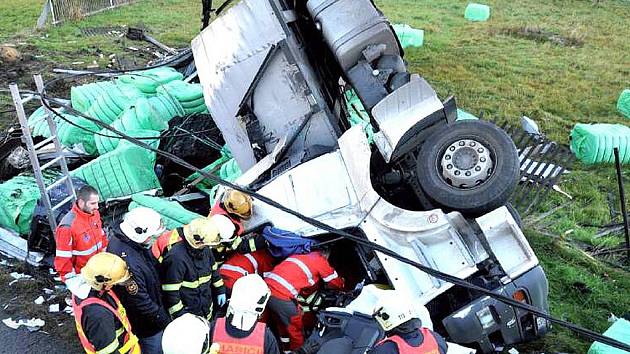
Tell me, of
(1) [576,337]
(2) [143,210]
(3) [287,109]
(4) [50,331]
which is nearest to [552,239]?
(1) [576,337]

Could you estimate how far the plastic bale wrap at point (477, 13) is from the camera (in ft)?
51.9

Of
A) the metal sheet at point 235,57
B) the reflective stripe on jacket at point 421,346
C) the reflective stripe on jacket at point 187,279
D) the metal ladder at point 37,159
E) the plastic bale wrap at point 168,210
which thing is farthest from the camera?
the plastic bale wrap at point 168,210

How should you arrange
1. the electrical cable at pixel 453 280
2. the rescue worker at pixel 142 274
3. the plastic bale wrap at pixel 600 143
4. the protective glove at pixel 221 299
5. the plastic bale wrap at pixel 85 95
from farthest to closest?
the plastic bale wrap at pixel 600 143, the plastic bale wrap at pixel 85 95, the protective glove at pixel 221 299, the rescue worker at pixel 142 274, the electrical cable at pixel 453 280

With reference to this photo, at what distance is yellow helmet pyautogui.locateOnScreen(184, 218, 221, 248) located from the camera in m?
3.97

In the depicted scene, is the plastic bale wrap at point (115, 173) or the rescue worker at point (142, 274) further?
the plastic bale wrap at point (115, 173)

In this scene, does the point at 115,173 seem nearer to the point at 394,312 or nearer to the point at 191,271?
the point at 191,271

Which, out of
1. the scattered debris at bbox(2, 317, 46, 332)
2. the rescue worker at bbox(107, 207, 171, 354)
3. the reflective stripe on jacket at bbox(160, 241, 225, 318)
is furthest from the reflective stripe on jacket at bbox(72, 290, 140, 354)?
the scattered debris at bbox(2, 317, 46, 332)

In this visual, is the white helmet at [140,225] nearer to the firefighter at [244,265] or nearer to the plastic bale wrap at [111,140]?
the firefighter at [244,265]

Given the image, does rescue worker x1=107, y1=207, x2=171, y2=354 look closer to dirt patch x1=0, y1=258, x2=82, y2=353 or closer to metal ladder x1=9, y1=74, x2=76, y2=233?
dirt patch x1=0, y1=258, x2=82, y2=353

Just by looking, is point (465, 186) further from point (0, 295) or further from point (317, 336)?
point (0, 295)

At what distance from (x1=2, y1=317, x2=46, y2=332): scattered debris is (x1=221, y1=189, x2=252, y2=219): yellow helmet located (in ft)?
5.88

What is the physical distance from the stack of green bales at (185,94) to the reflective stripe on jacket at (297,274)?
395 centimetres

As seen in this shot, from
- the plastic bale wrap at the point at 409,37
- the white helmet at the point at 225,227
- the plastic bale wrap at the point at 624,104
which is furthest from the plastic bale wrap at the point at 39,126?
the plastic bale wrap at the point at 624,104

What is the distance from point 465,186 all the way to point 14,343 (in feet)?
11.7
